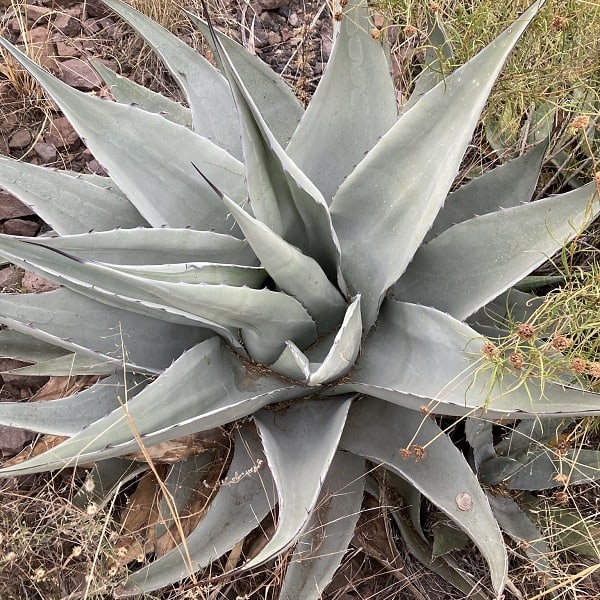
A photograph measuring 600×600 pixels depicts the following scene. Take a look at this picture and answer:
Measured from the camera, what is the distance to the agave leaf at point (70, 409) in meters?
1.29

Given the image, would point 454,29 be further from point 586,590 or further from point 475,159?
point 586,590

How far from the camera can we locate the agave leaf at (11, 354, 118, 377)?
4.48 ft

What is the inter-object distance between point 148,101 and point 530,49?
35.7 inches

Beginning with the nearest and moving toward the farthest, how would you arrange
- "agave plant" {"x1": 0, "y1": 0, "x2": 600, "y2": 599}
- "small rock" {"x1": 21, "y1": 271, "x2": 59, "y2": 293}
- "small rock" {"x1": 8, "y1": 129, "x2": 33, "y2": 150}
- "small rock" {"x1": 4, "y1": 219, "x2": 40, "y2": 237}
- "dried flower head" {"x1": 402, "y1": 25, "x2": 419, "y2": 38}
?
"agave plant" {"x1": 0, "y1": 0, "x2": 600, "y2": 599}, "dried flower head" {"x1": 402, "y1": 25, "x2": 419, "y2": 38}, "small rock" {"x1": 21, "y1": 271, "x2": 59, "y2": 293}, "small rock" {"x1": 4, "y1": 219, "x2": 40, "y2": 237}, "small rock" {"x1": 8, "y1": 129, "x2": 33, "y2": 150}

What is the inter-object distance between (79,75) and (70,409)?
1309 millimetres

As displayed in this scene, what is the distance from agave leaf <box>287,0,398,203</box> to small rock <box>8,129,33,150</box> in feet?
3.98

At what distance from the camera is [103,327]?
1334mm

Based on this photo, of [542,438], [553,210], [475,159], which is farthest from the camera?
[475,159]

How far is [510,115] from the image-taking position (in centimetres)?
173

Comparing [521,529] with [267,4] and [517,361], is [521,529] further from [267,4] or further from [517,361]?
A: [267,4]

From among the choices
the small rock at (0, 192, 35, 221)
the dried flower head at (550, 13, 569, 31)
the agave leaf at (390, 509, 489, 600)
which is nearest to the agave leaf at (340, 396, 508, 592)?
the agave leaf at (390, 509, 489, 600)

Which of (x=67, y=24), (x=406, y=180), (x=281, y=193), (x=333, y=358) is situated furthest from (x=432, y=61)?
(x=67, y=24)

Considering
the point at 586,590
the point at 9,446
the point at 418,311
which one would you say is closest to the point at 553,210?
the point at 418,311

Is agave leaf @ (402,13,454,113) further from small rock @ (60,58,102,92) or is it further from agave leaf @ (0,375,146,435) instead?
small rock @ (60,58,102,92)
